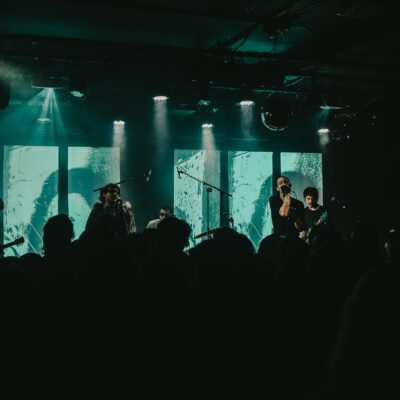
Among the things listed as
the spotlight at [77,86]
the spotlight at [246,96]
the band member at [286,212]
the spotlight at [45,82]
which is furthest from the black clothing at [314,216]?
the spotlight at [45,82]

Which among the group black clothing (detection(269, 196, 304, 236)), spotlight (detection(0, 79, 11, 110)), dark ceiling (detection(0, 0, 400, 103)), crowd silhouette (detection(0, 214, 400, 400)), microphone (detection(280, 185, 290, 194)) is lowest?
crowd silhouette (detection(0, 214, 400, 400))

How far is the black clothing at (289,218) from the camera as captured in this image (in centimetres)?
729

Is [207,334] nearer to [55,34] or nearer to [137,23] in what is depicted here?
[137,23]

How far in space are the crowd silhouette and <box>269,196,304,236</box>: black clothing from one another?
4473 millimetres

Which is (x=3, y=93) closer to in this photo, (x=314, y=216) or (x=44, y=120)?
(x=44, y=120)

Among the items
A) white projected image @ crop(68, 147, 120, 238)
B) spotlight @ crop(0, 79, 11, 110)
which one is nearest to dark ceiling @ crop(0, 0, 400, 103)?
spotlight @ crop(0, 79, 11, 110)

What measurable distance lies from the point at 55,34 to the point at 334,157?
7.64 metres

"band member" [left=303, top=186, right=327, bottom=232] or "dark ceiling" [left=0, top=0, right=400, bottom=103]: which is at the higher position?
"dark ceiling" [left=0, top=0, right=400, bottom=103]

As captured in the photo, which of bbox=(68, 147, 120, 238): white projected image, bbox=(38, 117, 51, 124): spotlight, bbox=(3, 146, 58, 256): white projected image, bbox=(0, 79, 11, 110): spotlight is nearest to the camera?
bbox=(0, 79, 11, 110): spotlight

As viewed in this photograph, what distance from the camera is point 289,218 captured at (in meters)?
7.33

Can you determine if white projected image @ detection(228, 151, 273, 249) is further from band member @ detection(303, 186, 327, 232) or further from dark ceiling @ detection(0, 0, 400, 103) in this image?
band member @ detection(303, 186, 327, 232)

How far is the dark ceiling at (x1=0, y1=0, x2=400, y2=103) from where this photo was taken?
6.25 metres

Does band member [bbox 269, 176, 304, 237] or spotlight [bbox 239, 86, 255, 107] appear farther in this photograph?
spotlight [bbox 239, 86, 255, 107]

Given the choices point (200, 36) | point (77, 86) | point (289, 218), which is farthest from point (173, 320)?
point (200, 36)
